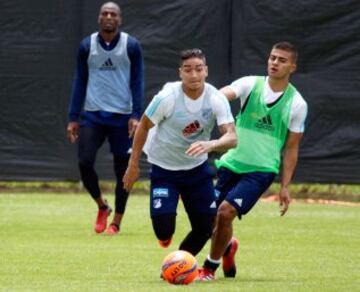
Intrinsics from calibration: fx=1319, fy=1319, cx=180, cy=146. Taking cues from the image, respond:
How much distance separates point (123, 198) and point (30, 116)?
5.59 m

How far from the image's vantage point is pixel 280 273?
404 inches

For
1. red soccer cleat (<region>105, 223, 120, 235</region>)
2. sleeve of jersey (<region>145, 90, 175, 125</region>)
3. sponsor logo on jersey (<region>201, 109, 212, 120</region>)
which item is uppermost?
sleeve of jersey (<region>145, 90, 175, 125</region>)

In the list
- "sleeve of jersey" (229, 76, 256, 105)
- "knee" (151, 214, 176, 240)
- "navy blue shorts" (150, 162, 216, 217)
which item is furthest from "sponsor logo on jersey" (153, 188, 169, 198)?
"sleeve of jersey" (229, 76, 256, 105)

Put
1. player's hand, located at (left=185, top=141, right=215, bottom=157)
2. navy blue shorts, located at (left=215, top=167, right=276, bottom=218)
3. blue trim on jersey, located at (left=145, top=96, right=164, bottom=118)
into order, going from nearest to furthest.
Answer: player's hand, located at (left=185, top=141, right=215, bottom=157) → blue trim on jersey, located at (left=145, top=96, right=164, bottom=118) → navy blue shorts, located at (left=215, top=167, right=276, bottom=218)

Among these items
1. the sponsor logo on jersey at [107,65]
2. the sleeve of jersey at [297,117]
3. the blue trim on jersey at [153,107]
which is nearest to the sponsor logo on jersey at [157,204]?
the blue trim on jersey at [153,107]

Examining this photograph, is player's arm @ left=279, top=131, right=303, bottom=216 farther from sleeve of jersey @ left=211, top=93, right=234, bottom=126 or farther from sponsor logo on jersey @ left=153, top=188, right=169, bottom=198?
sponsor logo on jersey @ left=153, top=188, right=169, bottom=198

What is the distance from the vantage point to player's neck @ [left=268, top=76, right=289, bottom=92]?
10.4m

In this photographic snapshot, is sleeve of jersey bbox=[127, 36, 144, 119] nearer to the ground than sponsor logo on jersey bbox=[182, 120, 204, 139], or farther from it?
nearer to the ground

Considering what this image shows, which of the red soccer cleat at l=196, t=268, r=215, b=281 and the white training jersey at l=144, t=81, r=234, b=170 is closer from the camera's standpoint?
the white training jersey at l=144, t=81, r=234, b=170

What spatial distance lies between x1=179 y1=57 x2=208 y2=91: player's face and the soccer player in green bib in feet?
1.51

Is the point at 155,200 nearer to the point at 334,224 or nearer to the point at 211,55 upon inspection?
the point at 334,224

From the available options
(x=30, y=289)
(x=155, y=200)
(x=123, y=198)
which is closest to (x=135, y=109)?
(x=123, y=198)

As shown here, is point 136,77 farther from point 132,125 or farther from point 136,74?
point 132,125

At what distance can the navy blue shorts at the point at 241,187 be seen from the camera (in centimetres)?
1002
